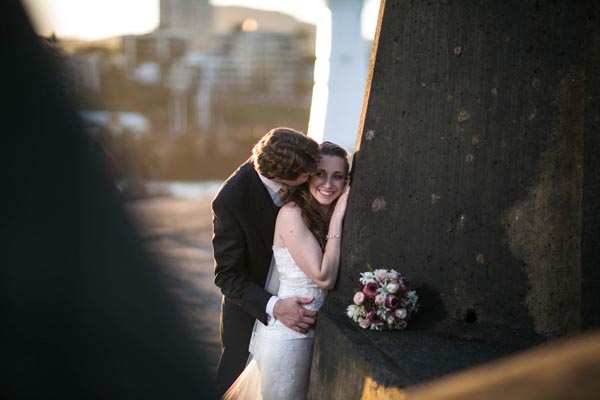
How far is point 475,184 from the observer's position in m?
3.63

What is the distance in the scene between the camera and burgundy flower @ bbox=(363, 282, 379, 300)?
11.9ft

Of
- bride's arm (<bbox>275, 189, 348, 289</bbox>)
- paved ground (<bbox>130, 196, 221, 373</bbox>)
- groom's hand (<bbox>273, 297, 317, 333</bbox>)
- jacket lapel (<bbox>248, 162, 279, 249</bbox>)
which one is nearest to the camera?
bride's arm (<bbox>275, 189, 348, 289</bbox>)

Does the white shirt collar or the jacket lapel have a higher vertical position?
the white shirt collar

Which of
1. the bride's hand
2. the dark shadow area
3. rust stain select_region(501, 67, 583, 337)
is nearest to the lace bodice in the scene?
the bride's hand

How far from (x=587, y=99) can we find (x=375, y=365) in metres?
1.34

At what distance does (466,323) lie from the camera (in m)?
3.66

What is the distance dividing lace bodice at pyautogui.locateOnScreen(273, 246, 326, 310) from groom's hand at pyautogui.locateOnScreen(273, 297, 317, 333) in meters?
0.04

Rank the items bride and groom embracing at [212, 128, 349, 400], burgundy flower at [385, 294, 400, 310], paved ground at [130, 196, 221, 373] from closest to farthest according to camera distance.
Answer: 1. burgundy flower at [385, 294, 400, 310]
2. bride and groom embracing at [212, 128, 349, 400]
3. paved ground at [130, 196, 221, 373]

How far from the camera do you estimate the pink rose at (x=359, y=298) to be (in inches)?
144

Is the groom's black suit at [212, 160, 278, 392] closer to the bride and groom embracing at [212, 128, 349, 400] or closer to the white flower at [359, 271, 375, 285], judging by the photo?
the bride and groom embracing at [212, 128, 349, 400]

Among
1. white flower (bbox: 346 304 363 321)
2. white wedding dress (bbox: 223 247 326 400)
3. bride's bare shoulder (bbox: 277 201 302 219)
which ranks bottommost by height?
white wedding dress (bbox: 223 247 326 400)

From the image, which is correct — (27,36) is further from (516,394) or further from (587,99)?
(516,394)

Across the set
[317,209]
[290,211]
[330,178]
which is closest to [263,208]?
[290,211]

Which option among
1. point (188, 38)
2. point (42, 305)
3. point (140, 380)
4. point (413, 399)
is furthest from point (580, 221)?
point (188, 38)
